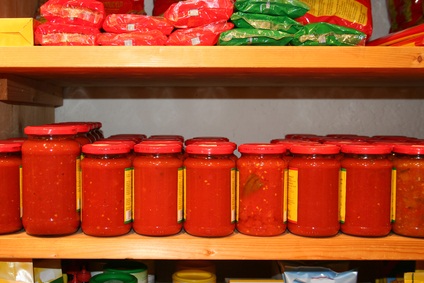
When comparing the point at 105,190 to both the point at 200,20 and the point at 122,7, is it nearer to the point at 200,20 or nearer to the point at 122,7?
the point at 200,20

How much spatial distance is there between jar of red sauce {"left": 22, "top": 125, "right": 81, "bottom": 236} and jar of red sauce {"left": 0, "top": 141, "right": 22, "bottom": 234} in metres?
0.03

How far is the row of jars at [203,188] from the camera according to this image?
102 cm

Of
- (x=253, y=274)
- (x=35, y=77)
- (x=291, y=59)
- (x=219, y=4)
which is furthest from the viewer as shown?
(x=253, y=274)

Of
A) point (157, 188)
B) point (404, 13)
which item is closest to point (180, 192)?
point (157, 188)

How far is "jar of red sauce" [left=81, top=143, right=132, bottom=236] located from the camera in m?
1.02

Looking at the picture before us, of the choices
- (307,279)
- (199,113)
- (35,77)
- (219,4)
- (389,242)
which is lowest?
(307,279)

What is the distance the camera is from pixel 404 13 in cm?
140

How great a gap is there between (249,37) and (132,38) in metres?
0.29

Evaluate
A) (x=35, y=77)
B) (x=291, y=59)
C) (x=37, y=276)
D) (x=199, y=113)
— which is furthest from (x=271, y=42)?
(x=37, y=276)

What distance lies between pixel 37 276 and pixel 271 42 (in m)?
0.82

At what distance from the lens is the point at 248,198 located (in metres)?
1.05

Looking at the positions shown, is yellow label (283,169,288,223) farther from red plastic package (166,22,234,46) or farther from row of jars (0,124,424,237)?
red plastic package (166,22,234,46)

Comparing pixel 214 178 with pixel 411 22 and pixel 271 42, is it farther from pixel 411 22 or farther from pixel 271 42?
pixel 411 22

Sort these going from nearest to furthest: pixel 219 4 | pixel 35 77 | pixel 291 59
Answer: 1. pixel 291 59
2. pixel 219 4
3. pixel 35 77
